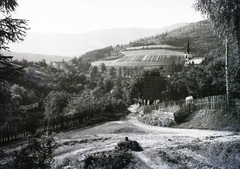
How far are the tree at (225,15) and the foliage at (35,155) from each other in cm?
1587

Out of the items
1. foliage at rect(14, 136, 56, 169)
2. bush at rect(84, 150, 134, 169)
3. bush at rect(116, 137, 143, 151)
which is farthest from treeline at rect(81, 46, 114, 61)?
foliage at rect(14, 136, 56, 169)

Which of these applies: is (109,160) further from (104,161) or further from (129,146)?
(129,146)

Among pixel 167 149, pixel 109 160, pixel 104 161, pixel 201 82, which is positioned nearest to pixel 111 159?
pixel 109 160

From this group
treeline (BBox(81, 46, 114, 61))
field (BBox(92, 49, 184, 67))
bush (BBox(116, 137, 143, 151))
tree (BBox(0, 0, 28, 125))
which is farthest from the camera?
treeline (BBox(81, 46, 114, 61))

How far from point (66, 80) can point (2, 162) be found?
59611 millimetres

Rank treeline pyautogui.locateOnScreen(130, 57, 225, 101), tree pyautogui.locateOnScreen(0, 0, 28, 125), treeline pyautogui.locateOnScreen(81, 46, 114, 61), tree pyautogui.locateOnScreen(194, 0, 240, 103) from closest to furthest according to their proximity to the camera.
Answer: tree pyautogui.locateOnScreen(0, 0, 28, 125) < tree pyautogui.locateOnScreen(194, 0, 240, 103) < treeline pyautogui.locateOnScreen(130, 57, 225, 101) < treeline pyautogui.locateOnScreen(81, 46, 114, 61)

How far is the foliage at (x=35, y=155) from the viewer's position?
870 centimetres

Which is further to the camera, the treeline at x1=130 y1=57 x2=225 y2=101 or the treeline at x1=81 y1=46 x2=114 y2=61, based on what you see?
the treeline at x1=81 y1=46 x2=114 y2=61

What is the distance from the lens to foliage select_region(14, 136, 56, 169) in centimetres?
870

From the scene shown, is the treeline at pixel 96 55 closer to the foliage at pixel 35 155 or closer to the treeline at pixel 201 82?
the treeline at pixel 201 82

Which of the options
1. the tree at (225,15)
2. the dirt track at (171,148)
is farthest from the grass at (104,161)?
the tree at (225,15)

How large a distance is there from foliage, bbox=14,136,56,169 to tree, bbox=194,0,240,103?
1587 cm

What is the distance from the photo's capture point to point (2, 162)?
12719mm

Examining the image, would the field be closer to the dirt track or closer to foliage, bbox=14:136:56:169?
the dirt track
